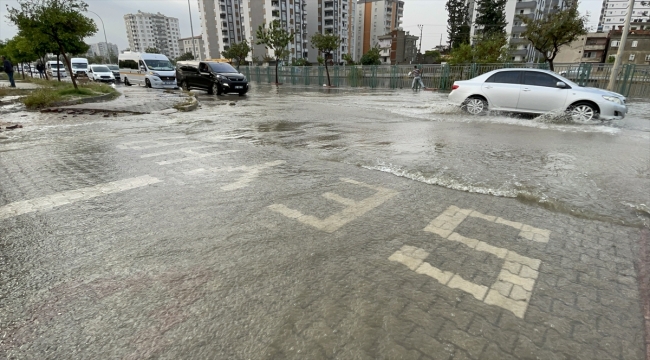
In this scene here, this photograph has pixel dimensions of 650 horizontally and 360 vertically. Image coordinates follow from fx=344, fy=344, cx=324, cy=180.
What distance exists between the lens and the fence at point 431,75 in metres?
17.1

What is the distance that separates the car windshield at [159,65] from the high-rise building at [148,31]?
15401cm

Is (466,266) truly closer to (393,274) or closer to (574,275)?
(393,274)

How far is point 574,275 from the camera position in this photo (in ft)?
8.32

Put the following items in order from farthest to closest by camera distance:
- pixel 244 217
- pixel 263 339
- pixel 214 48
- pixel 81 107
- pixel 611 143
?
1. pixel 214 48
2. pixel 81 107
3. pixel 611 143
4. pixel 244 217
5. pixel 263 339

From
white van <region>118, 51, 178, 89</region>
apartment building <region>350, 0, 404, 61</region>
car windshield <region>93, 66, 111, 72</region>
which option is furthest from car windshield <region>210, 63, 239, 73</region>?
apartment building <region>350, 0, 404, 61</region>

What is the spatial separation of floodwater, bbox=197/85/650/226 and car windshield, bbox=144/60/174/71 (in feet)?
58.0

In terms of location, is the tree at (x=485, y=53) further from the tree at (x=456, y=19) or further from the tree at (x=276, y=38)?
the tree at (x=456, y=19)

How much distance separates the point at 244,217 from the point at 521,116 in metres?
10.6

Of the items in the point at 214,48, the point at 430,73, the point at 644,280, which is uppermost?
the point at 214,48

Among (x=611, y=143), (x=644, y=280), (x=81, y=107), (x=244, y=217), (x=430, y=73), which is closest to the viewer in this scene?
Result: (x=644, y=280)

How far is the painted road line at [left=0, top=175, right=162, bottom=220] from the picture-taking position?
11.9 feet

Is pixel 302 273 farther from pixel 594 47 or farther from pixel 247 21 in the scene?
pixel 247 21

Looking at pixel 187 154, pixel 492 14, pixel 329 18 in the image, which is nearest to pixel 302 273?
pixel 187 154

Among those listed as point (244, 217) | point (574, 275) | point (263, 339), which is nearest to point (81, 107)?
point (244, 217)
